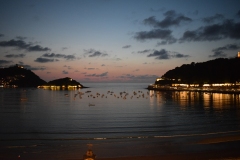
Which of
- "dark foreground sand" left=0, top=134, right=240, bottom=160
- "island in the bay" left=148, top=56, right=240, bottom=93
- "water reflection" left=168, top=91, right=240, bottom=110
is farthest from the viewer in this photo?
"island in the bay" left=148, top=56, right=240, bottom=93

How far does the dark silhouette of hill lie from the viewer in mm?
127025

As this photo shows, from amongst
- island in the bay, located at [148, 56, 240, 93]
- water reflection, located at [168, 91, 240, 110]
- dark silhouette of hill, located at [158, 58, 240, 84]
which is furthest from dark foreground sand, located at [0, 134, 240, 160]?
dark silhouette of hill, located at [158, 58, 240, 84]

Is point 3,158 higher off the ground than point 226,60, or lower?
lower

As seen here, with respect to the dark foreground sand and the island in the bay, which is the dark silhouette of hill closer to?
the island in the bay

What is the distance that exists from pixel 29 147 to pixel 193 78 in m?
141

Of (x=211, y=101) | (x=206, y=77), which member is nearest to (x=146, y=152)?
(x=211, y=101)

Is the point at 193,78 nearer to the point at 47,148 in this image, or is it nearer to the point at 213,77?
the point at 213,77

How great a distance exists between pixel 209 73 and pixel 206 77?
3221 millimetres

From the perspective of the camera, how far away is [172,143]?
15031 millimetres

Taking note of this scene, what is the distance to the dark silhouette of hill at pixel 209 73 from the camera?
127025 mm

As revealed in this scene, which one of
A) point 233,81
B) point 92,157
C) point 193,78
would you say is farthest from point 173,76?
point 92,157

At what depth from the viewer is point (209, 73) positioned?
14275 centimetres

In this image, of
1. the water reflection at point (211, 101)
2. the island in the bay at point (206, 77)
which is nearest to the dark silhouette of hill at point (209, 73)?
the island in the bay at point (206, 77)

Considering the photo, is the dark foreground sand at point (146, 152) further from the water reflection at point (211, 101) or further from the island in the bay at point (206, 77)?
the island in the bay at point (206, 77)
